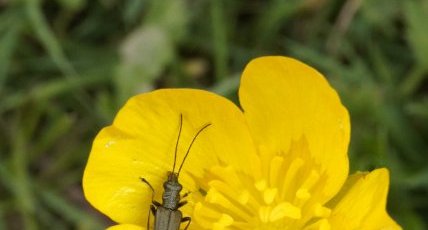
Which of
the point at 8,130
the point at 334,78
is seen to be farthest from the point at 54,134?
the point at 334,78

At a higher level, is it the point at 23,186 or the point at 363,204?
the point at 23,186

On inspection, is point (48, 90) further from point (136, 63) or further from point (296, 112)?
point (296, 112)

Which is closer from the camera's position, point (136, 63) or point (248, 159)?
point (248, 159)

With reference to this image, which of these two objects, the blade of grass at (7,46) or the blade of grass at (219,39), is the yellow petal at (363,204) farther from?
the blade of grass at (7,46)

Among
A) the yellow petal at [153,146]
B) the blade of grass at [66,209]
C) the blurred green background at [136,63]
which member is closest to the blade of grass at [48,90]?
the blurred green background at [136,63]

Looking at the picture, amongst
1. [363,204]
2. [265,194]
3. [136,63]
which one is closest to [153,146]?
[265,194]

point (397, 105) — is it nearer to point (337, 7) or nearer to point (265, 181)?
point (337, 7)

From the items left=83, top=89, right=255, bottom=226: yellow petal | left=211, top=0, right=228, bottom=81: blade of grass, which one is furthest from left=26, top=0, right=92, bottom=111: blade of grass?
left=83, top=89, right=255, bottom=226: yellow petal
